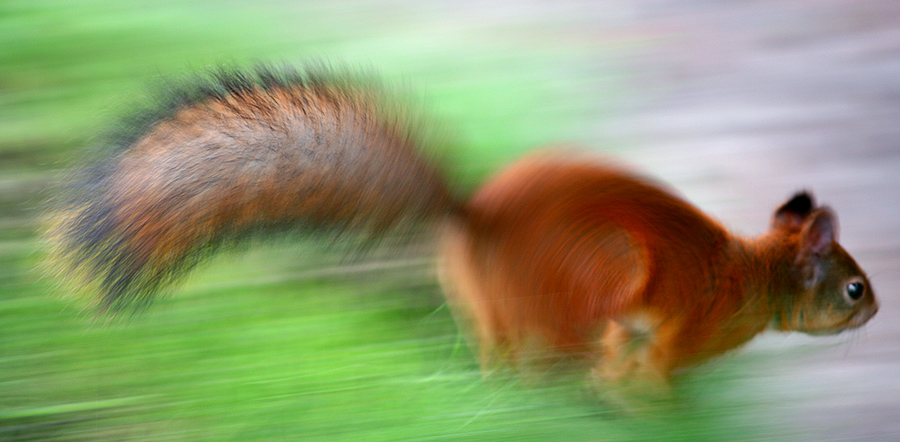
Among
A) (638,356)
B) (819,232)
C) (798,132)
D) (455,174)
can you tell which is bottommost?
(638,356)

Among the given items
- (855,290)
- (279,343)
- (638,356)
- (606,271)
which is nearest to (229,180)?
(279,343)

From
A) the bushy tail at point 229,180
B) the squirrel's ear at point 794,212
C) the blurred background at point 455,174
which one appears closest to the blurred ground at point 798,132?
the blurred background at point 455,174

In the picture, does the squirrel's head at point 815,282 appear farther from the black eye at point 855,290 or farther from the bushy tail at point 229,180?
the bushy tail at point 229,180

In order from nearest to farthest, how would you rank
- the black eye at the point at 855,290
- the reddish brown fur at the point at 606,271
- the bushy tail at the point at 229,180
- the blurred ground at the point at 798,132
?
1. the bushy tail at the point at 229,180
2. the reddish brown fur at the point at 606,271
3. the black eye at the point at 855,290
4. the blurred ground at the point at 798,132

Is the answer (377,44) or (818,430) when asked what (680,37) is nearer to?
(377,44)

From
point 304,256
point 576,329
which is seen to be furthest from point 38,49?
point 576,329

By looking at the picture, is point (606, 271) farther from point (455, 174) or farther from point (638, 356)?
point (455, 174)
